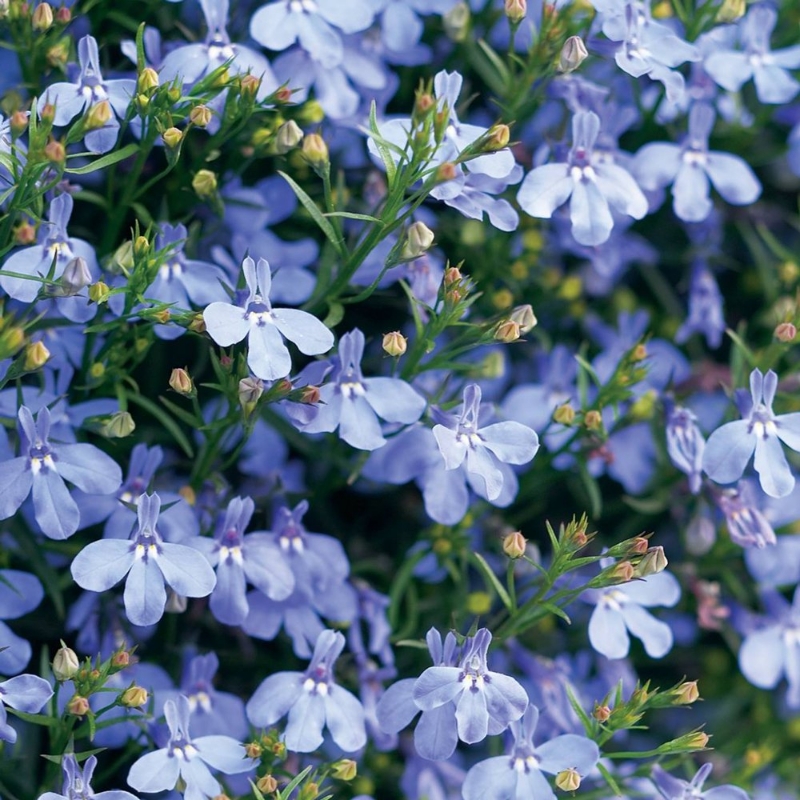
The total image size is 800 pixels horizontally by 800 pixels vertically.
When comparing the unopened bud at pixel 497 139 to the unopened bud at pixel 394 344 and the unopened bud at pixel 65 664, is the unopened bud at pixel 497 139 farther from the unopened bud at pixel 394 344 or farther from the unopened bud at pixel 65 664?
the unopened bud at pixel 65 664

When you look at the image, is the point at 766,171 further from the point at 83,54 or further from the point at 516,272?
the point at 83,54

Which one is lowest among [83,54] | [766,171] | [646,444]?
[646,444]

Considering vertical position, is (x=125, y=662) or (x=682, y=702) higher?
(x=125, y=662)

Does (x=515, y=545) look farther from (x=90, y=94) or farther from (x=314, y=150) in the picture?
(x=90, y=94)

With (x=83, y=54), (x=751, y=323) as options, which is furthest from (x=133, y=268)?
(x=751, y=323)

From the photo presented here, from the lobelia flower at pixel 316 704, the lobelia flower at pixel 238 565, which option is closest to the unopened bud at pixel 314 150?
the lobelia flower at pixel 238 565
